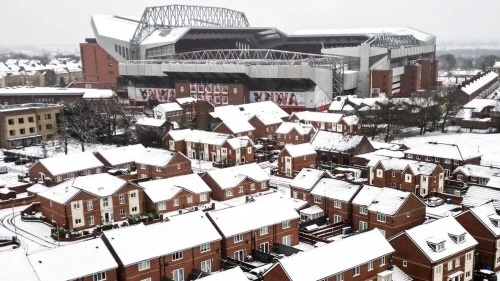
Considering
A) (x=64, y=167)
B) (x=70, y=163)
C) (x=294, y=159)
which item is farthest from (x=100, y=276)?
(x=294, y=159)

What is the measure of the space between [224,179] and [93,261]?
18.9m

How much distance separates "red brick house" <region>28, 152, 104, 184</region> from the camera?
156 feet

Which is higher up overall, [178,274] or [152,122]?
[152,122]

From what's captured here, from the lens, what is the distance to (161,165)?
157 ft

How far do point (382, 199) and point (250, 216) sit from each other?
9102mm

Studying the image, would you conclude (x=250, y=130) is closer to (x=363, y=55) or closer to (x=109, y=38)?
(x=363, y=55)

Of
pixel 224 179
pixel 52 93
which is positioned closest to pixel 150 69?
pixel 52 93

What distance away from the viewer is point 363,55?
9381cm

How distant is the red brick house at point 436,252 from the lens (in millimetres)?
27062

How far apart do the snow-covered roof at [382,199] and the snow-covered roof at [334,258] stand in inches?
232

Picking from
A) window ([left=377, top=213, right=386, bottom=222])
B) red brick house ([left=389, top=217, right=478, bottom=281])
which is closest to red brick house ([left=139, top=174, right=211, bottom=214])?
window ([left=377, top=213, right=386, bottom=222])

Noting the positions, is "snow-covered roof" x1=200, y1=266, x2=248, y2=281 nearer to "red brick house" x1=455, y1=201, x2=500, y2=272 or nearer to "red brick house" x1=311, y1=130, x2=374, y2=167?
"red brick house" x1=455, y1=201, x2=500, y2=272

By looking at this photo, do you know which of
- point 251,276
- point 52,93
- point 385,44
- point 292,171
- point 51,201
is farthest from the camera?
point 385,44

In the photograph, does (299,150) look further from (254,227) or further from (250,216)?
(254,227)
